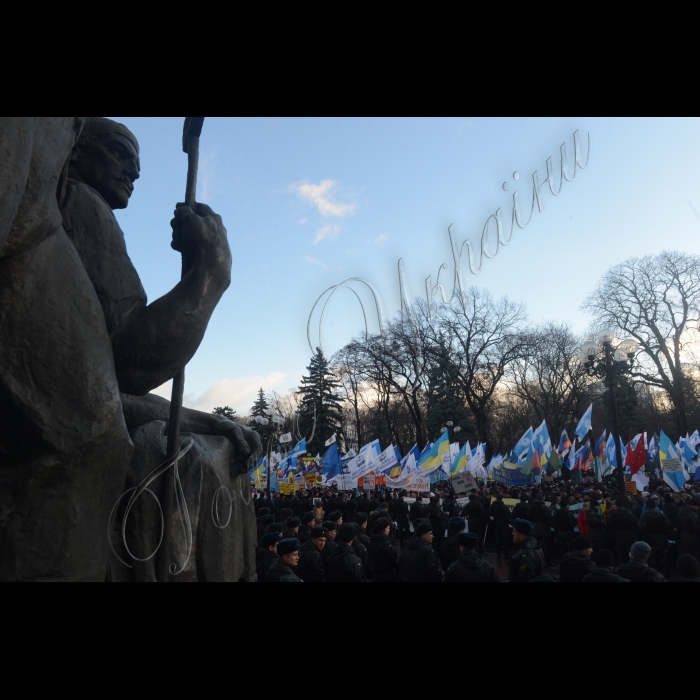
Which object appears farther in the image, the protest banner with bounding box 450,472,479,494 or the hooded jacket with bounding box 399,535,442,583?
the protest banner with bounding box 450,472,479,494

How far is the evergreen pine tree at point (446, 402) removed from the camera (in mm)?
36000

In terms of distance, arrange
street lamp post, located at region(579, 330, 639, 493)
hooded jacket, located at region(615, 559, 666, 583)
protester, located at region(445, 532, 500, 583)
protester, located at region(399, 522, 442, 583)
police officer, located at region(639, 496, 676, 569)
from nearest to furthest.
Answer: protester, located at region(445, 532, 500, 583) < hooded jacket, located at region(615, 559, 666, 583) < protester, located at region(399, 522, 442, 583) < police officer, located at region(639, 496, 676, 569) < street lamp post, located at region(579, 330, 639, 493)

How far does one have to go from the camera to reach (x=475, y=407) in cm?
3500

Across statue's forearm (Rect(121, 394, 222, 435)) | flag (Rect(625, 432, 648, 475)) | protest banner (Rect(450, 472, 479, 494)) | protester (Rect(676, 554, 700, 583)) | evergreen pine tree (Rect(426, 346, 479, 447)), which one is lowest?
protester (Rect(676, 554, 700, 583))

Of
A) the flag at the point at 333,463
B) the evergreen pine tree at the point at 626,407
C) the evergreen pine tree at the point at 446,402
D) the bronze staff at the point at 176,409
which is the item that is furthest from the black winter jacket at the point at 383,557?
the evergreen pine tree at the point at 626,407

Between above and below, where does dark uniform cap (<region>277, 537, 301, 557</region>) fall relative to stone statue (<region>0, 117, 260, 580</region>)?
below

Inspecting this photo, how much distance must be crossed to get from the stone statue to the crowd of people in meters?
2.79

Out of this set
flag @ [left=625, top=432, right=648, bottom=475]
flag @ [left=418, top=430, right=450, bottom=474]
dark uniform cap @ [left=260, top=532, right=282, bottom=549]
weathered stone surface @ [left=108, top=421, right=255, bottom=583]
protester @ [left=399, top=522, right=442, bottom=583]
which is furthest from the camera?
flag @ [left=418, top=430, right=450, bottom=474]

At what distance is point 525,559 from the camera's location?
6.08 m

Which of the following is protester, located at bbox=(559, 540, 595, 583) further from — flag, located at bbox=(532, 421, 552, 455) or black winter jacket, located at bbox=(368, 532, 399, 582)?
flag, located at bbox=(532, 421, 552, 455)

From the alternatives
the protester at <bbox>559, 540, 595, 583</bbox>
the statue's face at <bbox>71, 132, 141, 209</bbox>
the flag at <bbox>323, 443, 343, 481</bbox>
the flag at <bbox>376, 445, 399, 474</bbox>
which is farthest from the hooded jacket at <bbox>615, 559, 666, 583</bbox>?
the flag at <bbox>323, 443, 343, 481</bbox>

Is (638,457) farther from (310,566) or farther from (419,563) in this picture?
(310,566)

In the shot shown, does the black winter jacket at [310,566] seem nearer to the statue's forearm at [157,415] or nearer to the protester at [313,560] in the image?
the protester at [313,560]

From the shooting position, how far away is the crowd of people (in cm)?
554
